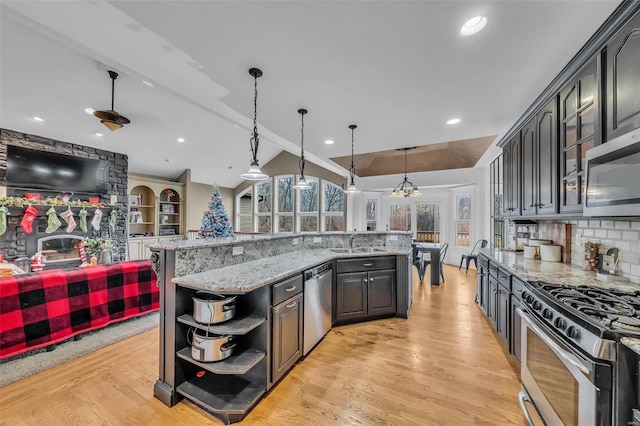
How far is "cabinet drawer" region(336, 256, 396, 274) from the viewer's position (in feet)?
10.4

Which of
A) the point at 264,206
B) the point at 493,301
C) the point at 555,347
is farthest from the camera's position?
the point at 264,206

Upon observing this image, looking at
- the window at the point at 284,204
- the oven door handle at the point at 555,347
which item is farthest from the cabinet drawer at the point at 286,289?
the window at the point at 284,204

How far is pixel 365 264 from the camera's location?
3279 millimetres

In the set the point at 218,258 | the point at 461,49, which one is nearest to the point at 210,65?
the point at 218,258

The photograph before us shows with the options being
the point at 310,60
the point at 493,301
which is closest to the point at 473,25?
the point at 310,60

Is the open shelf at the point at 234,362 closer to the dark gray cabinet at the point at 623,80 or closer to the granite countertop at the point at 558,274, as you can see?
the granite countertop at the point at 558,274

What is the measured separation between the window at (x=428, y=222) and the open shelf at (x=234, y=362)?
6654 millimetres

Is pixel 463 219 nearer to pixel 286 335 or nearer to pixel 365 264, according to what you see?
pixel 365 264

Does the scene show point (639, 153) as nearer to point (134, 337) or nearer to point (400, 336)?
point (400, 336)

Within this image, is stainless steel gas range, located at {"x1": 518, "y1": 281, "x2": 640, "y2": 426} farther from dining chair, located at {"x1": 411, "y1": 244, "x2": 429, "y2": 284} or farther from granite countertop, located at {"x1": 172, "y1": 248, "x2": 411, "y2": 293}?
dining chair, located at {"x1": 411, "y1": 244, "x2": 429, "y2": 284}

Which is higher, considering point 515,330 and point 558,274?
point 558,274

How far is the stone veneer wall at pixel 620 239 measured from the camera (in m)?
1.88

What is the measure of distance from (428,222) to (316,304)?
590 centimetres

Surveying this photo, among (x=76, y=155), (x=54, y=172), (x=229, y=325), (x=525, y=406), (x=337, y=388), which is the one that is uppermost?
(x=76, y=155)
